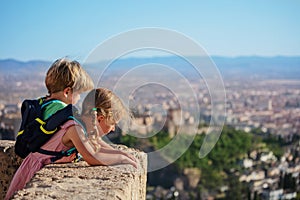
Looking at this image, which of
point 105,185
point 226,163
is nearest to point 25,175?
point 105,185

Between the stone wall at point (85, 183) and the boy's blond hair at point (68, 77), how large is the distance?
1.08 ft

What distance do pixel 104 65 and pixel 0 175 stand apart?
78 cm

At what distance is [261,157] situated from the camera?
44531 millimetres

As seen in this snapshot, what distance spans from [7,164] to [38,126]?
0.44 metres

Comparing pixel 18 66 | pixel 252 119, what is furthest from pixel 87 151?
pixel 252 119

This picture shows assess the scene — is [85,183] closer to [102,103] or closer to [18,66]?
[102,103]

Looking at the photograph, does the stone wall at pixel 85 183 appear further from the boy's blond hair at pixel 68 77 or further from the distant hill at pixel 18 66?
the distant hill at pixel 18 66

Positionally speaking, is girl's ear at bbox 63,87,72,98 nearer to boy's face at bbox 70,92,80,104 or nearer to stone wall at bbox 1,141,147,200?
boy's face at bbox 70,92,80,104

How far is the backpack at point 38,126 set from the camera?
217 centimetres

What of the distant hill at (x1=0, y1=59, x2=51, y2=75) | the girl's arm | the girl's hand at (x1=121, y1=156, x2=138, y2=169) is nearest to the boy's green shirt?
the girl's arm

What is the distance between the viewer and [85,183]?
1.84 metres

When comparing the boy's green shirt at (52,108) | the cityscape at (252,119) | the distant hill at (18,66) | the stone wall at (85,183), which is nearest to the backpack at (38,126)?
the boy's green shirt at (52,108)

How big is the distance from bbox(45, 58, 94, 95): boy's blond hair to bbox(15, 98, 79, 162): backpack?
90mm

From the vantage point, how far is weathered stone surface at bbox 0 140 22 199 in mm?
2523
